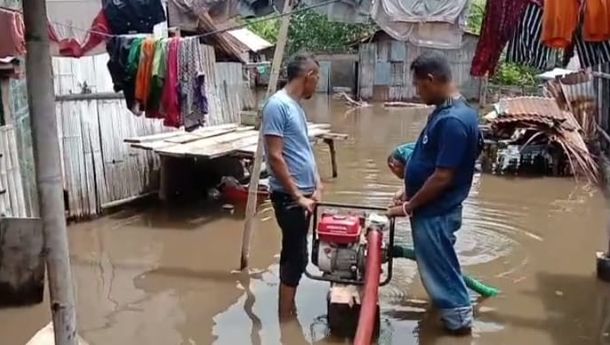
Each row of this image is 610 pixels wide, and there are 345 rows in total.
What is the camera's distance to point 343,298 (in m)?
5.14

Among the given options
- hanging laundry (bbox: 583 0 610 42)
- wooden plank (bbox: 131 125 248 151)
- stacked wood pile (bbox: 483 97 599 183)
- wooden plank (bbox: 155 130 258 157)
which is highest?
hanging laundry (bbox: 583 0 610 42)

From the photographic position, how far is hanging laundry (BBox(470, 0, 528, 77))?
5.80m

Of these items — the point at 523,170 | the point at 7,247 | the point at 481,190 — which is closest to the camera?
the point at 7,247

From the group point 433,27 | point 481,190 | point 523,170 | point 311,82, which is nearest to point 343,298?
point 311,82

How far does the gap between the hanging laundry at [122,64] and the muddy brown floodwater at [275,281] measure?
1676mm

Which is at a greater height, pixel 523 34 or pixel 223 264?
pixel 523 34

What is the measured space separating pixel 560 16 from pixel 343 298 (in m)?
2.58

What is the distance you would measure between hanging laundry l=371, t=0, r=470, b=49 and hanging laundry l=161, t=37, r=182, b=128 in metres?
2.08

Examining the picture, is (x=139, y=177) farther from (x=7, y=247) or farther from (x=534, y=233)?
(x=534, y=233)

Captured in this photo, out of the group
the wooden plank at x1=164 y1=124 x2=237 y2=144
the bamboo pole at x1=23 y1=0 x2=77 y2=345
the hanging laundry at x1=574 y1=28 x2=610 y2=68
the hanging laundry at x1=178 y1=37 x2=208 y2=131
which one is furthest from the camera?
the wooden plank at x1=164 y1=124 x2=237 y2=144

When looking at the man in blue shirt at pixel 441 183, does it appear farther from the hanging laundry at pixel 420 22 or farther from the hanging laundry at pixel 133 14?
the hanging laundry at pixel 133 14

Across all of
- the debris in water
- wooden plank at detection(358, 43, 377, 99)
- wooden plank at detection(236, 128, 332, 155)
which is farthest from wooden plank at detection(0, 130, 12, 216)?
wooden plank at detection(358, 43, 377, 99)

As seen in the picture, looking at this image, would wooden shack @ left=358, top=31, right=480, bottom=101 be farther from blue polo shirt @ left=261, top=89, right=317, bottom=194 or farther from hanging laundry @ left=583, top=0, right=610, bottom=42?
blue polo shirt @ left=261, top=89, right=317, bottom=194

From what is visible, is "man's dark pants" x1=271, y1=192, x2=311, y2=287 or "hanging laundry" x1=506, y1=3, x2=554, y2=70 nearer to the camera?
"man's dark pants" x1=271, y1=192, x2=311, y2=287
